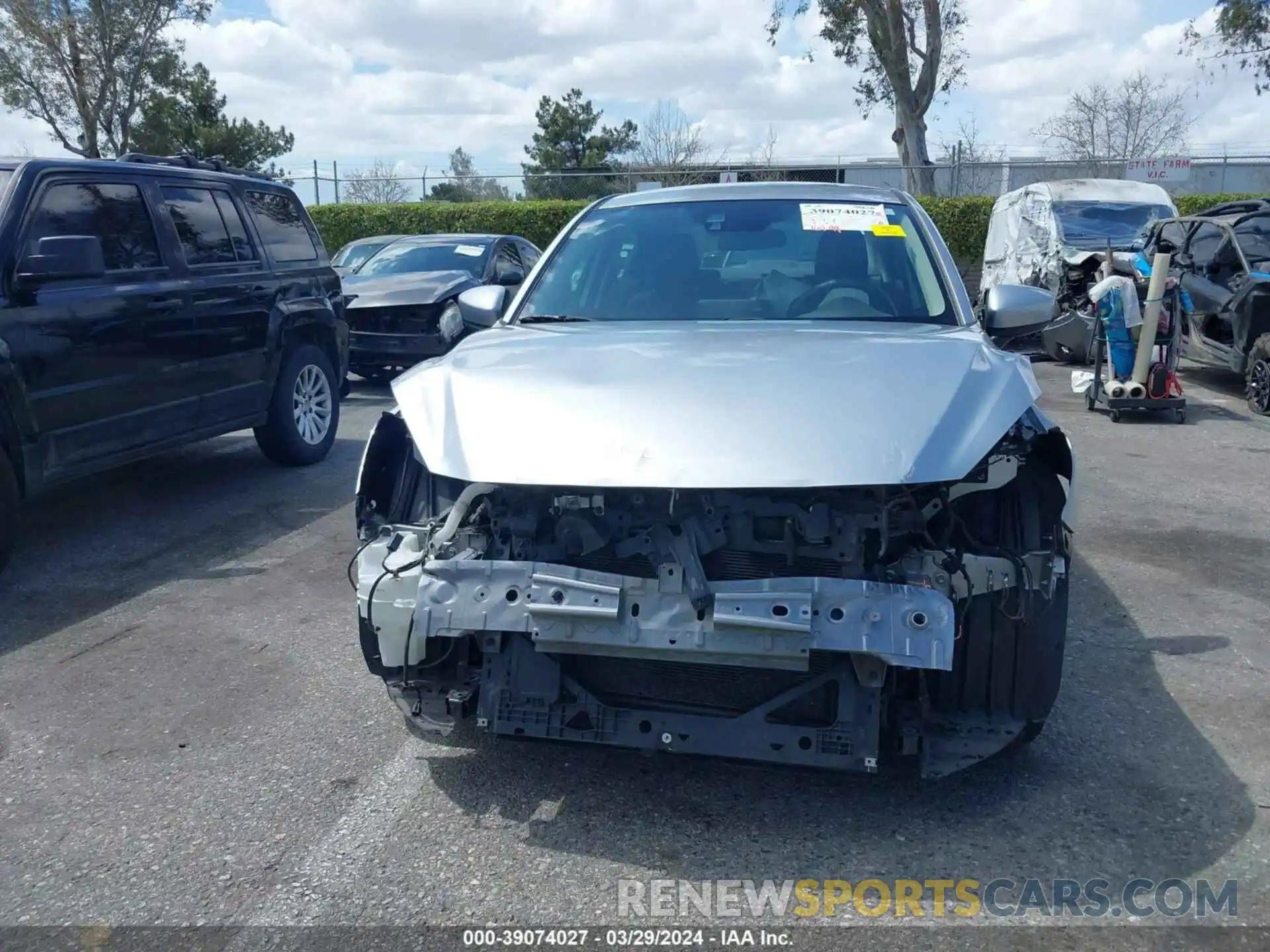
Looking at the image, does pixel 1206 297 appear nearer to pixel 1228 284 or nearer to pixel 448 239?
pixel 1228 284

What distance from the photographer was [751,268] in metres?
4.35

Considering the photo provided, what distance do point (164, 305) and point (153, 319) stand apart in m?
0.12

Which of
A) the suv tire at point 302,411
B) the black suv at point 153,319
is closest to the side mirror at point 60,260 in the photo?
the black suv at point 153,319

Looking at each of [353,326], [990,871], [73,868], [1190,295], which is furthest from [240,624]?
[1190,295]

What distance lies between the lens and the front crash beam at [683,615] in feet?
8.98

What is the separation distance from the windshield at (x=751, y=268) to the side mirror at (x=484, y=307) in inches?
6.7

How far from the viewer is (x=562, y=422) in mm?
3035

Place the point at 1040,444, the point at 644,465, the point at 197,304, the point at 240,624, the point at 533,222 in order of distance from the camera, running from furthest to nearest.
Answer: the point at 533,222 → the point at 197,304 → the point at 240,624 → the point at 1040,444 → the point at 644,465

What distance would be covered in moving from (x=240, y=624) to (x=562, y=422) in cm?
249

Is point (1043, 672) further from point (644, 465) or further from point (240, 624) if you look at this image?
point (240, 624)

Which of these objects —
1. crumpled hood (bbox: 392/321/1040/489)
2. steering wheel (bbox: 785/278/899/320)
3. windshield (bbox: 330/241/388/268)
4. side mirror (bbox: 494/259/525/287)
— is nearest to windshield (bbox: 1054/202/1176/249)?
side mirror (bbox: 494/259/525/287)

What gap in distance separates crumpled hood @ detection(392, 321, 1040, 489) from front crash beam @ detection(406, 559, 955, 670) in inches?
11.2

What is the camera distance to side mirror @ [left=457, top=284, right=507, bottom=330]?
14.9 ft

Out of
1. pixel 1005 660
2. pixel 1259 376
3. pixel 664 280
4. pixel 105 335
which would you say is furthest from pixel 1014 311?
pixel 1259 376
